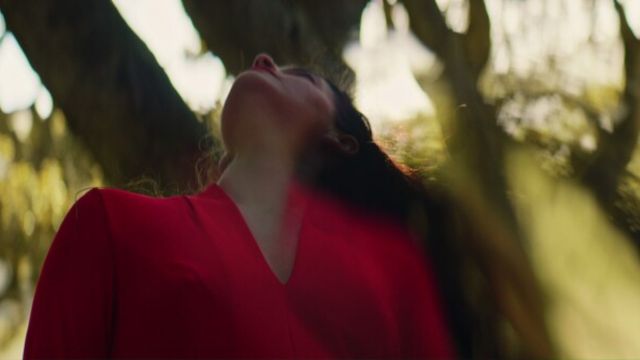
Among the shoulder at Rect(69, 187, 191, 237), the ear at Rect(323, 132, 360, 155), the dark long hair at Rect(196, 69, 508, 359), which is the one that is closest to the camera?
the shoulder at Rect(69, 187, 191, 237)

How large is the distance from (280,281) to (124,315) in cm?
18

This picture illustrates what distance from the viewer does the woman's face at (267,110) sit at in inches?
47.9

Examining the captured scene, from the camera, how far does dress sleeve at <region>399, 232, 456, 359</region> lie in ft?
3.83

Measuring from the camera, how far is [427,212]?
126 centimetres

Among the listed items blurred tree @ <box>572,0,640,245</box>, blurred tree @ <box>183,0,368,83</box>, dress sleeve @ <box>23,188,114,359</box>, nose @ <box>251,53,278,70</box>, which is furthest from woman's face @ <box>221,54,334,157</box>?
blurred tree @ <box>572,0,640,245</box>

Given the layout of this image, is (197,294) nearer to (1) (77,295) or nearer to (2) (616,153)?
(1) (77,295)

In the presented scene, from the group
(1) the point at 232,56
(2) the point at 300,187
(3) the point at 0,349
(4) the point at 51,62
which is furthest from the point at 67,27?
(3) the point at 0,349

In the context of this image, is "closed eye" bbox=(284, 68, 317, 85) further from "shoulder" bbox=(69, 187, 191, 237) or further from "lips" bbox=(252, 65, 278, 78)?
"shoulder" bbox=(69, 187, 191, 237)

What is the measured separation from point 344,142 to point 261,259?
1.23 feet

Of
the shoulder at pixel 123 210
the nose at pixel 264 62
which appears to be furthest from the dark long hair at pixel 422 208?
the shoulder at pixel 123 210

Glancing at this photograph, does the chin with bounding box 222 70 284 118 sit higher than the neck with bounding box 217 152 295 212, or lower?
higher

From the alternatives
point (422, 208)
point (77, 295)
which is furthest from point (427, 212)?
point (77, 295)

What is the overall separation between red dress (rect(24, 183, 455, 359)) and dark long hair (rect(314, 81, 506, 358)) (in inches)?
2.1

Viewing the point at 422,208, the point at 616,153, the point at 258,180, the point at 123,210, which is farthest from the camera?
the point at 422,208
